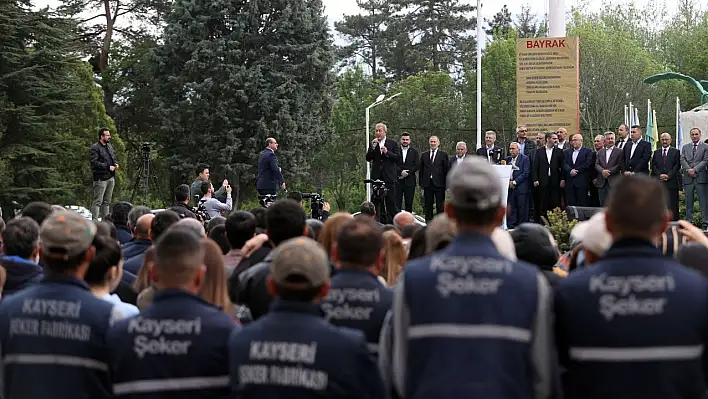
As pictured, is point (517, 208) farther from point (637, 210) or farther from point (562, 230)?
point (637, 210)

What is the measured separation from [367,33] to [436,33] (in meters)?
5.15

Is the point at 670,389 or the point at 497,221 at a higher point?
the point at 497,221

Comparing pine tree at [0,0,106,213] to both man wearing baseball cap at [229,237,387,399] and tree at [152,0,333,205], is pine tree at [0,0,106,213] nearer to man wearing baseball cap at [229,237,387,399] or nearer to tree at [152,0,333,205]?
tree at [152,0,333,205]

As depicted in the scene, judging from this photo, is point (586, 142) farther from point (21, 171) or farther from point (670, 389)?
point (670, 389)

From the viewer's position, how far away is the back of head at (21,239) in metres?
5.71

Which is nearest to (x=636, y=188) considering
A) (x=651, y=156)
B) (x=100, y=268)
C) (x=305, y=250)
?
(x=305, y=250)

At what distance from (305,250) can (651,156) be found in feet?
54.1

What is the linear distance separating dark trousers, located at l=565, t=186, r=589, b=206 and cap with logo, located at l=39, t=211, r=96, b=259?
15.5m

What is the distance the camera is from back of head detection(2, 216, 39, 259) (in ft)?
18.7

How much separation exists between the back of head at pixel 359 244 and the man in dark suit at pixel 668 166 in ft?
49.9

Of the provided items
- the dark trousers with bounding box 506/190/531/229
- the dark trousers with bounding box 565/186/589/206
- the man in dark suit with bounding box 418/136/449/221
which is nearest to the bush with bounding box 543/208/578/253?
the dark trousers with bounding box 565/186/589/206

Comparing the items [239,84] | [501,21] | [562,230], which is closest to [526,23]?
[501,21]

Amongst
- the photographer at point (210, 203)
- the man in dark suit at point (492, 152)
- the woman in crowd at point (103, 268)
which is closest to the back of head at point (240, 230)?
the woman in crowd at point (103, 268)

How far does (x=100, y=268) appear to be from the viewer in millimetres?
4898
